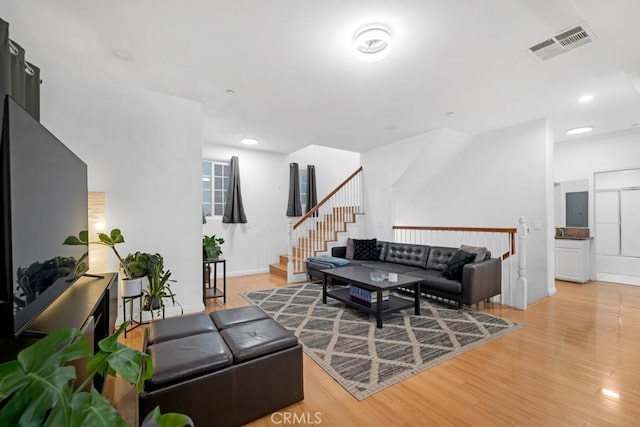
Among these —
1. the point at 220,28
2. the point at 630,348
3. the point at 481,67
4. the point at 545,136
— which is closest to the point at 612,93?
the point at 545,136

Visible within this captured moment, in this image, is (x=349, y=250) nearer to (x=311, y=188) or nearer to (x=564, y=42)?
(x=311, y=188)

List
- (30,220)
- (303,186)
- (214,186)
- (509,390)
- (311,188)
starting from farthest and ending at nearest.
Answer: (303,186) < (311,188) < (214,186) < (509,390) < (30,220)

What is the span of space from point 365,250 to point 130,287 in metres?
3.72

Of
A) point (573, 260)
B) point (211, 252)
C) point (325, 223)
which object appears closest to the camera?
point (211, 252)

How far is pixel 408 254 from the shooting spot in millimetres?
4820

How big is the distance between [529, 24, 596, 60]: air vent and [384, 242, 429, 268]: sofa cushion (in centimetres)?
294

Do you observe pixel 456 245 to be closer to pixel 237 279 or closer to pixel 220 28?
pixel 237 279

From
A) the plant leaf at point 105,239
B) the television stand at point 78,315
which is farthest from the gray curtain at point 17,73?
the television stand at point 78,315

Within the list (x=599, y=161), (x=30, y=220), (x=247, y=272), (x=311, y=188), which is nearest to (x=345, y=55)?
(x=30, y=220)

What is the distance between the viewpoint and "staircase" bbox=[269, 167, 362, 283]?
5.76m

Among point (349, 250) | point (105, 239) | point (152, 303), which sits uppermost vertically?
point (105, 239)

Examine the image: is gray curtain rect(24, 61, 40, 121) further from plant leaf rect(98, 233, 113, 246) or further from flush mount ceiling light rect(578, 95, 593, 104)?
flush mount ceiling light rect(578, 95, 593, 104)

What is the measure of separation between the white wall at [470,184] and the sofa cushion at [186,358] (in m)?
4.57

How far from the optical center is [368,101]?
11.8 ft
